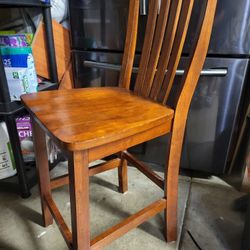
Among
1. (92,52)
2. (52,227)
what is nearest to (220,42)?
(92,52)

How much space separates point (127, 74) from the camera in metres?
0.85

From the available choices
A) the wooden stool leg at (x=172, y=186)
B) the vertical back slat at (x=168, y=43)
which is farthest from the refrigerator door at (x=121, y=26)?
the wooden stool leg at (x=172, y=186)

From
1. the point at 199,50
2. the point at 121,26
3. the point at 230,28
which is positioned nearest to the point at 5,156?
the point at 121,26

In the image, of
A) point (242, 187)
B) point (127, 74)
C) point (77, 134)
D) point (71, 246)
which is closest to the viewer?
point (77, 134)

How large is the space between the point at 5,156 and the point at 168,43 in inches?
32.3

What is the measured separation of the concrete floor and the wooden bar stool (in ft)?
0.24

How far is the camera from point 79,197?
0.52 m

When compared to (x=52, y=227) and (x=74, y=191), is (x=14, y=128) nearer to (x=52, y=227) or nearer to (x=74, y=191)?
(x=52, y=227)

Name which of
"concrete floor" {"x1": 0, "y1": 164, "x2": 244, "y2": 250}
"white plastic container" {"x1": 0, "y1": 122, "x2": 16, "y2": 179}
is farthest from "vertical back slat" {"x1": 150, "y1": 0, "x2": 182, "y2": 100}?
"white plastic container" {"x1": 0, "y1": 122, "x2": 16, "y2": 179}

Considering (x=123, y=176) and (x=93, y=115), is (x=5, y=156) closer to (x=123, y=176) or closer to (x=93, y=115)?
(x=123, y=176)

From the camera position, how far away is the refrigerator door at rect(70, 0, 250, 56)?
0.83 metres

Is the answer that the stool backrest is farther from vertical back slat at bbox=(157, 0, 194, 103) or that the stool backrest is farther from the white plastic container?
the white plastic container

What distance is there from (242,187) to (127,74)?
0.75 metres

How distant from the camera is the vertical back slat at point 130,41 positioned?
2.54ft
